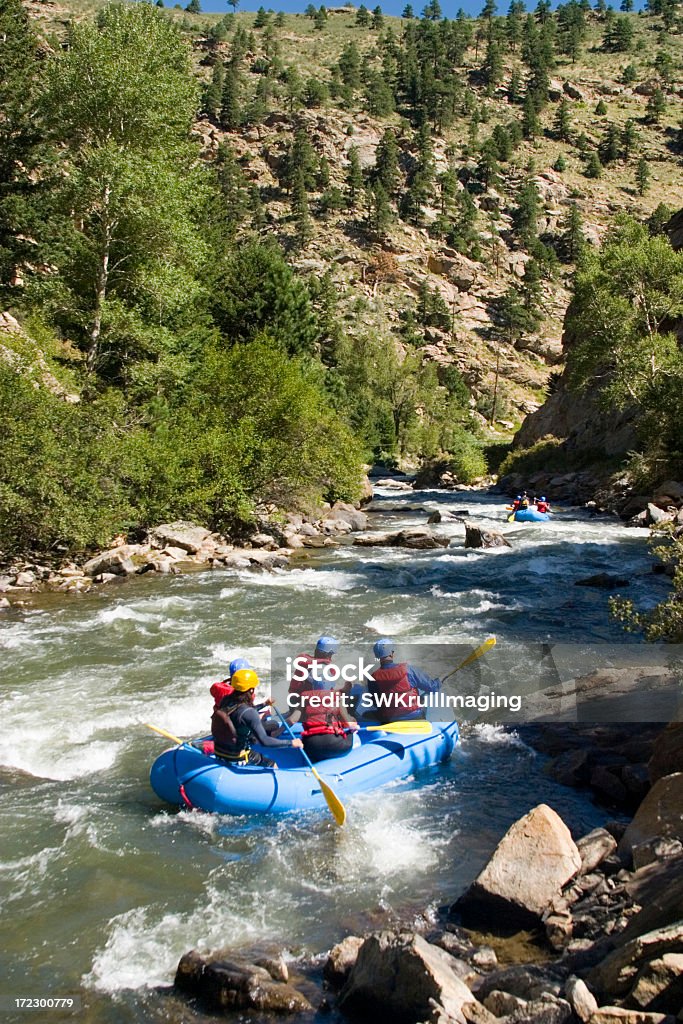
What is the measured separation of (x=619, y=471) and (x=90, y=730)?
25490 mm

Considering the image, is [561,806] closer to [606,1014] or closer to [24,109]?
[606,1014]

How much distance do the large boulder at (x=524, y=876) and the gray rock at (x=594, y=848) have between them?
0.09 meters

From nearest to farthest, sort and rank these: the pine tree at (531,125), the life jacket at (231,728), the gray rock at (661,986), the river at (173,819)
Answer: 1. the gray rock at (661,986)
2. the river at (173,819)
3. the life jacket at (231,728)
4. the pine tree at (531,125)

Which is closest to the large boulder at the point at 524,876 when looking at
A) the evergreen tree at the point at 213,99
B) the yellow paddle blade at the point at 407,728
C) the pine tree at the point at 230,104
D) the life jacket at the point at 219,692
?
the yellow paddle blade at the point at 407,728

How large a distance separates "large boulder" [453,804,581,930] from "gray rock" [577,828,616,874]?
0.09 m

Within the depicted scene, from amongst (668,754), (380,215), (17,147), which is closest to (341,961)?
(668,754)

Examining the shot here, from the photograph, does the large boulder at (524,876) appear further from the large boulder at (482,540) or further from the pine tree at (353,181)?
the pine tree at (353,181)

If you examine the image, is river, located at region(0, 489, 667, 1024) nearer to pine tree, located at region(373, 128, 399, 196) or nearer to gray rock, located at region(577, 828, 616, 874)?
gray rock, located at region(577, 828, 616, 874)

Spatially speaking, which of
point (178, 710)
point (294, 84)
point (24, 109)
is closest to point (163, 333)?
point (24, 109)

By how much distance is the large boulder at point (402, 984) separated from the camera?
12.2ft

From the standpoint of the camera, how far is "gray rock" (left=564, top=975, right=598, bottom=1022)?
10.9ft

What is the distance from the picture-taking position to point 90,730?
799cm

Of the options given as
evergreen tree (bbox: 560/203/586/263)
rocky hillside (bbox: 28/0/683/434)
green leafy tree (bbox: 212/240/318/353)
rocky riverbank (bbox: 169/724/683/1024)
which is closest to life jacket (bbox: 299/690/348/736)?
rocky riverbank (bbox: 169/724/683/1024)

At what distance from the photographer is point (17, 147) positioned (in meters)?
23.0
